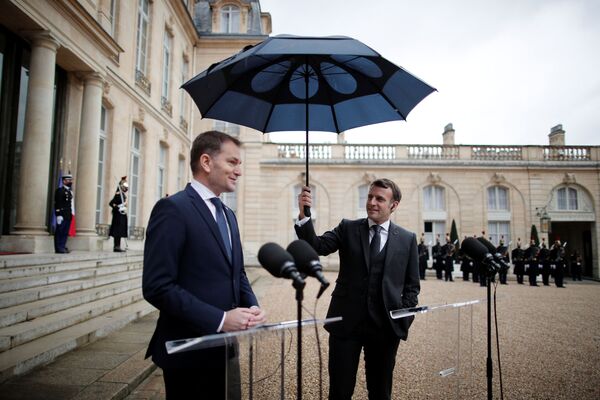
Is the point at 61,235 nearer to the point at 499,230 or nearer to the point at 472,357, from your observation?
the point at 472,357

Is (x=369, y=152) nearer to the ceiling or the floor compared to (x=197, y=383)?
nearer to the ceiling

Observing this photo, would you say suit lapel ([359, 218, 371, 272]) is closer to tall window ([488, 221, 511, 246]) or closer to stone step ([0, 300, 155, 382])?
stone step ([0, 300, 155, 382])

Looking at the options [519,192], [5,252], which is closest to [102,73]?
[5,252]

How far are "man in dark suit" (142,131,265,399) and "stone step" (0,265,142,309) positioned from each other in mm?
3717

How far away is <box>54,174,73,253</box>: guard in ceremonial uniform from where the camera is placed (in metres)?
7.11

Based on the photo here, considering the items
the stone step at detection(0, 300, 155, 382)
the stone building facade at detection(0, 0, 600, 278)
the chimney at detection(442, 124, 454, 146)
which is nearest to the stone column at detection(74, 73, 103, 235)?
the stone building facade at detection(0, 0, 600, 278)

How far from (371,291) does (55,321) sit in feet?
12.5

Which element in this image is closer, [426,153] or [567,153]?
[426,153]

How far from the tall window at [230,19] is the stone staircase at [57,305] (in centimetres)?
1583

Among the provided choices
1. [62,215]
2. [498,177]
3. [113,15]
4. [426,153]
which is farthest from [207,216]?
[498,177]

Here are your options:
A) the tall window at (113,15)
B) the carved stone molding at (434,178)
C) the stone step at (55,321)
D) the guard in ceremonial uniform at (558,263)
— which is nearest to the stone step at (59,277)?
the stone step at (55,321)


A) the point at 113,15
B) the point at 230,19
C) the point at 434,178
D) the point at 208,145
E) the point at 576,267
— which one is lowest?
the point at 576,267

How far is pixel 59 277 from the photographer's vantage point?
550 centimetres

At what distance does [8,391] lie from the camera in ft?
9.18
